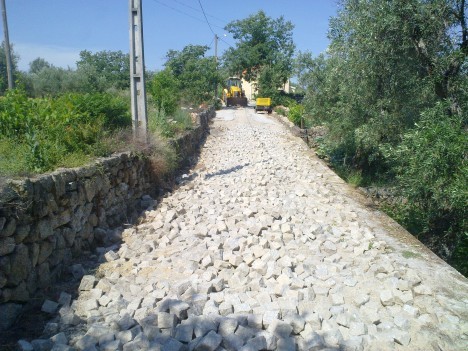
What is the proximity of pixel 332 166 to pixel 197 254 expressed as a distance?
10.2m

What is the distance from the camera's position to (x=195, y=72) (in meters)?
32.7

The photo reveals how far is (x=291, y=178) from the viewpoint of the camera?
9969mm

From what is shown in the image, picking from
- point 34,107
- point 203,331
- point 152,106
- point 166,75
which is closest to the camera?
point 203,331

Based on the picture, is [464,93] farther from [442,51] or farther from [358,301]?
[358,301]

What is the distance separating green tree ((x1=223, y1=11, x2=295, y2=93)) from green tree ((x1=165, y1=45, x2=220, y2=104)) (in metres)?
5.83

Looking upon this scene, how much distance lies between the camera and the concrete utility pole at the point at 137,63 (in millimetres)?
9430

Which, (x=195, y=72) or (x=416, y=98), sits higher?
(x=195, y=72)

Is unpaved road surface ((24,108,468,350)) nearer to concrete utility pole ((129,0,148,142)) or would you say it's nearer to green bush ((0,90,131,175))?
green bush ((0,90,131,175))

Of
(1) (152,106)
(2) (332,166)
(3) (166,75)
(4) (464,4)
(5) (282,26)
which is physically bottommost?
(2) (332,166)

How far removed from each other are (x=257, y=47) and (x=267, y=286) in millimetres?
42036

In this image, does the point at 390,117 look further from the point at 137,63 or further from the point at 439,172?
the point at 137,63

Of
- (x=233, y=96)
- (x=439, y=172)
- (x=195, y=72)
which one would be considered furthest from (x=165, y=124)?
(x=233, y=96)

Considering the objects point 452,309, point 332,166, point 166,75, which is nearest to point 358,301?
point 452,309

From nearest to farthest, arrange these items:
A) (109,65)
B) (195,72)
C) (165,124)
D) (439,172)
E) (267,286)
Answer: (267,286)
(439,172)
(165,124)
(195,72)
(109,65)
